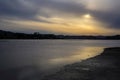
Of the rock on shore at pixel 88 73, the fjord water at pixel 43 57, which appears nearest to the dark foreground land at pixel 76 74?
the rock on shore at pixel 88 73

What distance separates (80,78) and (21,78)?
21.9ft

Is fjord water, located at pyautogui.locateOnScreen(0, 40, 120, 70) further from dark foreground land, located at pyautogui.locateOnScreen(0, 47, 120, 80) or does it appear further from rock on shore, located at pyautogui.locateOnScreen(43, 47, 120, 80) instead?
rock on shore, located at pyautogui.locateOnScreen(43, 47, 120, 80)

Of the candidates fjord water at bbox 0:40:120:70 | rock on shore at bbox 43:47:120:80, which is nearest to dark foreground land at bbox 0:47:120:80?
rock on shore at bbox 43:47:120:80

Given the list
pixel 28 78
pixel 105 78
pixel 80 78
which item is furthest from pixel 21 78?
pixel 105 78

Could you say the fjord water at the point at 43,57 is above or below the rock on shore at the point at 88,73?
below

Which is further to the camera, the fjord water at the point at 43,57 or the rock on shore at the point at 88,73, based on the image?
the fjord water at the point at 43,57

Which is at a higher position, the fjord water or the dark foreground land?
the dark foreground land

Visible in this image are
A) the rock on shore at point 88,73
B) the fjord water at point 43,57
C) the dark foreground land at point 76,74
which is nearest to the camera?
the rock on shore at point 88,73

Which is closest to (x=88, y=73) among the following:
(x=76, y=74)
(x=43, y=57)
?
(x=76, y=74)

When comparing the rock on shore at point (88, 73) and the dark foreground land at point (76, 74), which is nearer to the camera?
the rock on shore at point (88, 73)

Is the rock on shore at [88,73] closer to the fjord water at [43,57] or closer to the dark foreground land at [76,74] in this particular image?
the dark foreground land at [76,74]

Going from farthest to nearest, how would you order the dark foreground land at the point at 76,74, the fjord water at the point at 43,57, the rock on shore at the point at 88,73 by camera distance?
the fjord water at the point at 43,57, the dark foreground land at the point at 76,74, the rock on shore at the point at 88,73

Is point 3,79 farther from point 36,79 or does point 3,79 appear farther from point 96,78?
point 96,78

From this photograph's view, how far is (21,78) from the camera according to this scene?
787 inches
